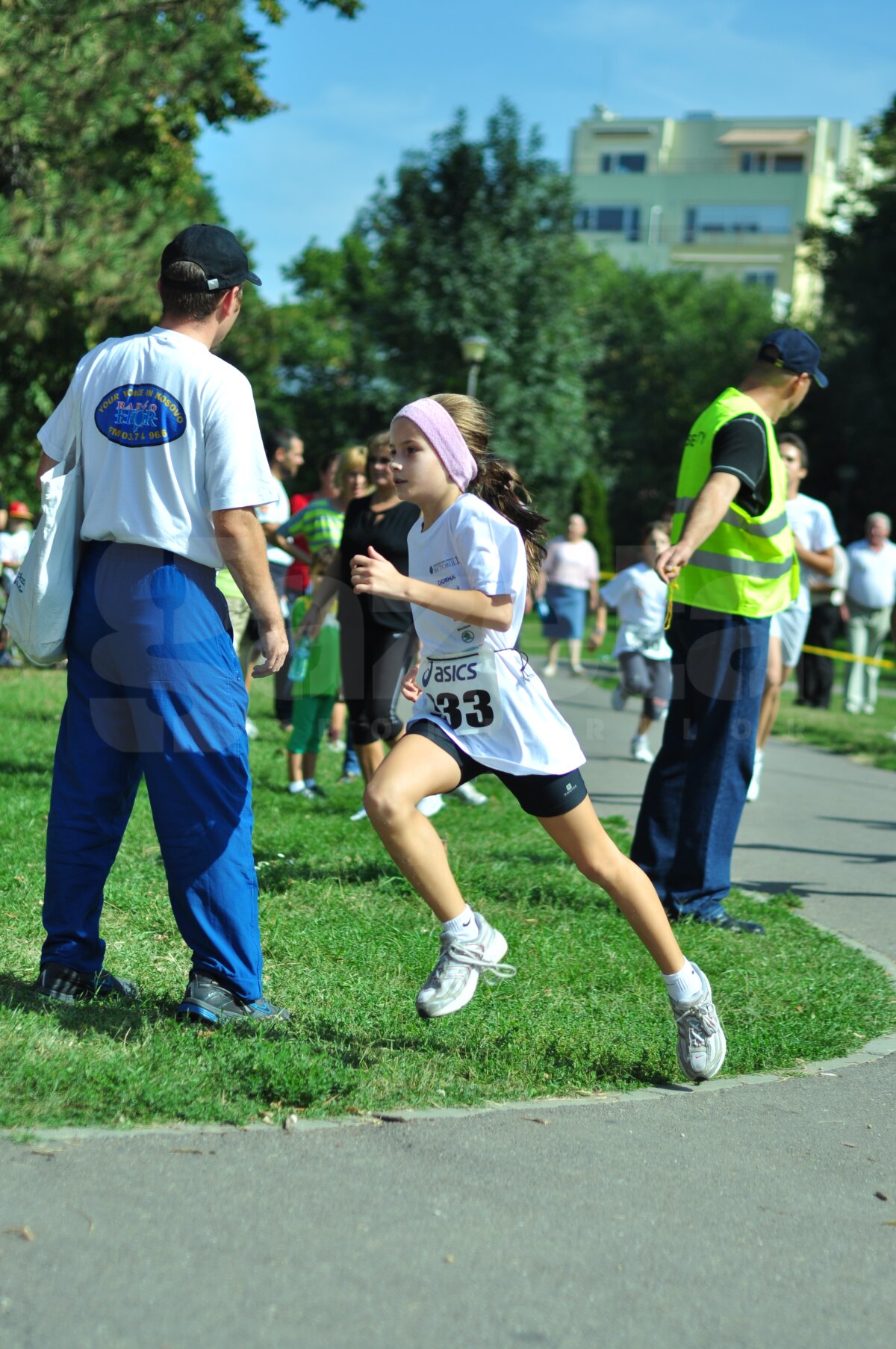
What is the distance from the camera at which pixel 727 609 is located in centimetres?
612

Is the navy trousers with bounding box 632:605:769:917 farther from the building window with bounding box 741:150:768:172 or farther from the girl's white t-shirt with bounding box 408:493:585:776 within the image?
the building window with bounding box 741:150:768:172

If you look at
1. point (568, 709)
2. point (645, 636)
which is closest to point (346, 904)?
point (645, 636)

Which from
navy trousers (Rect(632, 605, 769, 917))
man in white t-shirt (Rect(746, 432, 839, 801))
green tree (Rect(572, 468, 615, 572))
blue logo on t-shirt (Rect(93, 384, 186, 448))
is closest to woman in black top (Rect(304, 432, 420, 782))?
navy trousers (Rect(632, 605, 769, 917))

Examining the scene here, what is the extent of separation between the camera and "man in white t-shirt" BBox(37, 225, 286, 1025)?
4098 millimetres

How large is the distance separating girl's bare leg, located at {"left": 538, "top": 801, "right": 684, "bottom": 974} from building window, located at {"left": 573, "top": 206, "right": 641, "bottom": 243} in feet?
292

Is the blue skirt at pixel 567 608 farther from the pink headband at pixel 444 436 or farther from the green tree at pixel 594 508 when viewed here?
the green tree at pixel 594 508

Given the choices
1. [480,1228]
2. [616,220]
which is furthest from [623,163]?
[480,1228]

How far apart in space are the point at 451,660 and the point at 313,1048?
45.0 inches

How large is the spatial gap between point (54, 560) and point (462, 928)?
155 centimetres

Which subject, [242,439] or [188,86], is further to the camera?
[188,86]

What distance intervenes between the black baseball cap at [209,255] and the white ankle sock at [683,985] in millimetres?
2287

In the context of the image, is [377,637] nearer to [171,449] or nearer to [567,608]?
[171,449]

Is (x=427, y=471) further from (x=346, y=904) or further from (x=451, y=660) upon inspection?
(x=346, y=904)

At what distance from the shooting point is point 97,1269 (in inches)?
110
